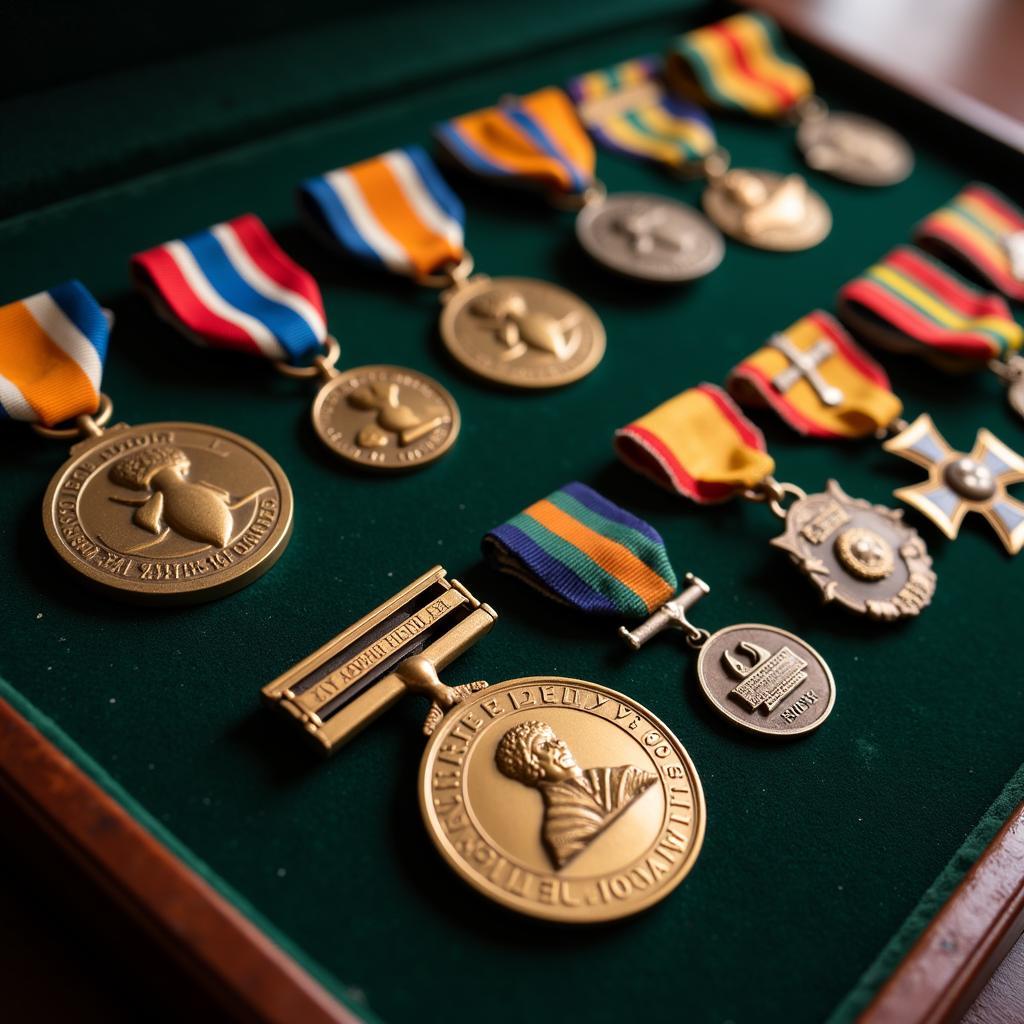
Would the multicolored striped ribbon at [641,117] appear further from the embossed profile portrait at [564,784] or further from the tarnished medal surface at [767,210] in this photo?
the embossed profile portrait at [564,784]

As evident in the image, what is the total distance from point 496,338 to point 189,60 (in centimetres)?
94

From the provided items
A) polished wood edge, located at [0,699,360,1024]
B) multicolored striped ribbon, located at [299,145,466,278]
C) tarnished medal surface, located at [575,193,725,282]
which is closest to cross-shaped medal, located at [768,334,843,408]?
tarnished medal surface, located at [575,193,725,282]

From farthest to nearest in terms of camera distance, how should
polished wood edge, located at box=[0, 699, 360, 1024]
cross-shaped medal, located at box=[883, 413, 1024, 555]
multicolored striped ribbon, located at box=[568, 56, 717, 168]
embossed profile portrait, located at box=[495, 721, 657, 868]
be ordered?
multicolored striped ribbon, located at box=[568, 56, 717, 168]
cross-shaped medal, located at box=[883, 413, 1024, 555]
embossed profile portrait, located at box=[495, 721, 657, 868]
polished wood edge, located at box=[0, 699, 360, 1024]

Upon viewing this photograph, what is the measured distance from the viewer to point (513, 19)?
256 centimetres

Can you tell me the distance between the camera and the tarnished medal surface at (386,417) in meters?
1.64

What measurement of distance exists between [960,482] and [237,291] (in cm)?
128

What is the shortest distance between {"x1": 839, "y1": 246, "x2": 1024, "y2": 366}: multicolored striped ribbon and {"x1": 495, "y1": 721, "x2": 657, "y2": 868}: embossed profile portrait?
116 centimetres

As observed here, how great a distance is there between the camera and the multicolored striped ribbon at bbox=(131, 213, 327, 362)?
1.71 meters

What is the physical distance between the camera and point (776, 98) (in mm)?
2619

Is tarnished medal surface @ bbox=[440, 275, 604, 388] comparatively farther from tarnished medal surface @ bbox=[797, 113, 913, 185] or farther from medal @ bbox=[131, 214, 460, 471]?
tarnished medal surface @ bbox=[797, 113, 913, 185]

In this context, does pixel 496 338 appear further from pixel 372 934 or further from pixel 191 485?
pixel 372 934

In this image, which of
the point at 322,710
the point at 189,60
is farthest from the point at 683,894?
the point at 189,60

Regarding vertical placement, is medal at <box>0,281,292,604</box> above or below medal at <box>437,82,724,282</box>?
below

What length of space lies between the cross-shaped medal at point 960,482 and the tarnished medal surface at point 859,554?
8 centimetres
